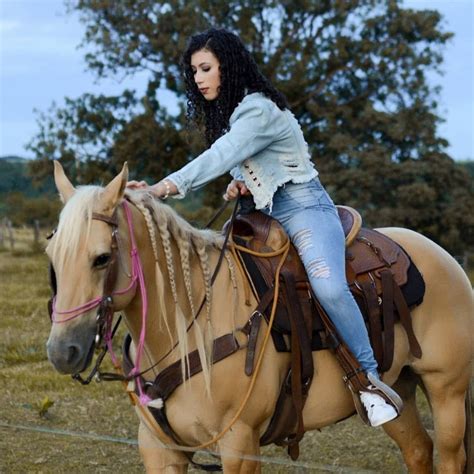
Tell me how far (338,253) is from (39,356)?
6349mm

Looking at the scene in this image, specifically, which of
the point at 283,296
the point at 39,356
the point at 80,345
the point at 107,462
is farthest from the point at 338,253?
the point at 39,356

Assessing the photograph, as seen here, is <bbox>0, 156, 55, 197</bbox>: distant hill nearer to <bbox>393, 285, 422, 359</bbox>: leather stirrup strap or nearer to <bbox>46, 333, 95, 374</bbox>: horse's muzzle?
<bbox>393, 285, 422, 359</bbox>: leather stirrup strap

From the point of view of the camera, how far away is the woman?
3818 mm

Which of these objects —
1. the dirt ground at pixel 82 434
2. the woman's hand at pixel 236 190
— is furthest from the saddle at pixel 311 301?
the dirt ground at pixel 82 434

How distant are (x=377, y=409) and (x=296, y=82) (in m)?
24.5

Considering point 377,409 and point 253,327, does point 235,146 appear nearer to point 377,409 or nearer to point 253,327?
point 253,327

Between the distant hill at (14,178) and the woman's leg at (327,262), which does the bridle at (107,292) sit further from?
the distant hill at (14,178)

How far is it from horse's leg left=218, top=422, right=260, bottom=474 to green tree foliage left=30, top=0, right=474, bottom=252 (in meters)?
23.0

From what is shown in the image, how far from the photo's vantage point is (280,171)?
3906 millimetres

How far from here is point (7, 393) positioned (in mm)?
7961

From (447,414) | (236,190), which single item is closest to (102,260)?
(236,190)

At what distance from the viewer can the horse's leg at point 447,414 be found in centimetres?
448

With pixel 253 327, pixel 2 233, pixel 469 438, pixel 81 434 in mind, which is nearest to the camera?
pixel 253 327

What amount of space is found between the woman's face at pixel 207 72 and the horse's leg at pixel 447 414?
176 centimetres
